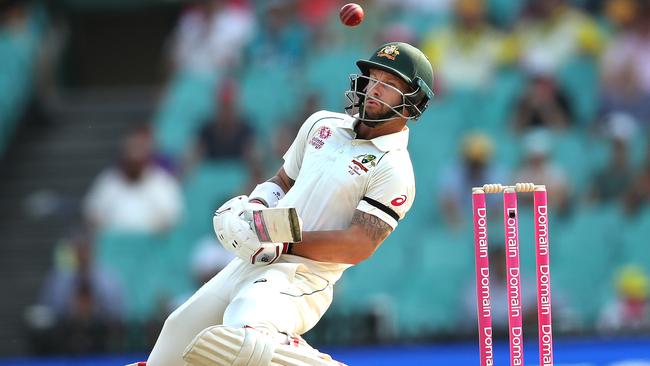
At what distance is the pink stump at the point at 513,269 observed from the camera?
454 centimetres

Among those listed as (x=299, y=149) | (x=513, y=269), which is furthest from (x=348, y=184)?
(x=513, y=269)

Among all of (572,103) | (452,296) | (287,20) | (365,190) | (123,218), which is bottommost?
(365,190)

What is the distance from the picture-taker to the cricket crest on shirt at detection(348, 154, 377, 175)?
4.79m

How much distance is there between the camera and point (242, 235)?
15.1 feet

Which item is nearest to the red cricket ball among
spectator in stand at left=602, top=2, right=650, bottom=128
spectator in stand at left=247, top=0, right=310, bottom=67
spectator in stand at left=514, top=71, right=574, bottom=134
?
spectator in stand at left=514, top=71, right=574, bottom=134

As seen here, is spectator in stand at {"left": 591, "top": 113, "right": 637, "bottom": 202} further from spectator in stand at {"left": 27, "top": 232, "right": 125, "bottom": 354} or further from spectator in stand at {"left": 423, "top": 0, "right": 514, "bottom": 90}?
spectator in stand at {"left": 27, "top": 232, "right": 125, "bottom": 354}

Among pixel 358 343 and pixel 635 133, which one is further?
pixel 635 133

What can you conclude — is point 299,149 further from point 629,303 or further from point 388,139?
point 629,303

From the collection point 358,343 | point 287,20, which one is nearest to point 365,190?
point 358,343

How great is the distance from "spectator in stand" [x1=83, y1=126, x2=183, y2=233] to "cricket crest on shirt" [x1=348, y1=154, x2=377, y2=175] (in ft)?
15.9

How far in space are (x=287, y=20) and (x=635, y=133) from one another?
309cm

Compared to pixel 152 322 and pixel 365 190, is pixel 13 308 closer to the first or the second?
pixel 152 322

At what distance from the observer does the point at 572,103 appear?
940 cm

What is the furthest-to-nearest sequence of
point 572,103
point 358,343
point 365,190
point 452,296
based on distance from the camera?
point 572,103 < point 452,296 < point 358,343 < point 365,190
